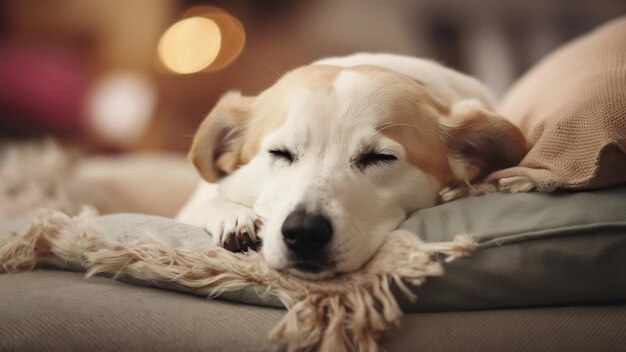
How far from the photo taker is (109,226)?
110 cm

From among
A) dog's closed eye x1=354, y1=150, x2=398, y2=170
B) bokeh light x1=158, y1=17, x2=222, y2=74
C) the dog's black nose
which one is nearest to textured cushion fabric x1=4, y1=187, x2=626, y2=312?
the dog's black nose

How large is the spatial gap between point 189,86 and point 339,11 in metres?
1.48

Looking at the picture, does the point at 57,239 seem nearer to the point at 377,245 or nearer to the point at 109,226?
the point at 109,226

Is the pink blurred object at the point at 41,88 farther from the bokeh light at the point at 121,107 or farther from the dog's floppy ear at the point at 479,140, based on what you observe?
the dog's floppy ear at the point at 479,140

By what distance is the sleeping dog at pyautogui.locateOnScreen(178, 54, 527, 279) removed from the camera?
96 cm

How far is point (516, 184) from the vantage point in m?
1.06

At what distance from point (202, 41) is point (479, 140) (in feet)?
12.0

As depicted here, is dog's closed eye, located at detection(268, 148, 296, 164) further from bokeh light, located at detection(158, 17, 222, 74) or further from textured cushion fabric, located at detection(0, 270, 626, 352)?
bokeh light, located at detection(158, 17, 222, 74)

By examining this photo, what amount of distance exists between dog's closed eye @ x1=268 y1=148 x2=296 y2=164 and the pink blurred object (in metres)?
3.65

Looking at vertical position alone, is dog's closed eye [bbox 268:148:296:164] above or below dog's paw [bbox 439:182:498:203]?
above

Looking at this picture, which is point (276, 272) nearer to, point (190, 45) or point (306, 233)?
point (306, 233)

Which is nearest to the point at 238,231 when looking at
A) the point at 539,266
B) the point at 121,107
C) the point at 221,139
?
the point at 221,139

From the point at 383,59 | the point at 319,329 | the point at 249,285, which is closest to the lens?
the point at 319,329

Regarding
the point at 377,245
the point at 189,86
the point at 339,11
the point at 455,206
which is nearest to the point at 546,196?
the point at 455,206
